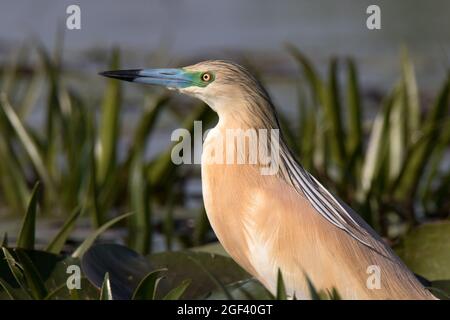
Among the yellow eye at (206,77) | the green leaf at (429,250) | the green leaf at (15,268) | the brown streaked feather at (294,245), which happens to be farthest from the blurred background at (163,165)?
the yellow eye at (206,77)

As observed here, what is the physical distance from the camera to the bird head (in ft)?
9.71

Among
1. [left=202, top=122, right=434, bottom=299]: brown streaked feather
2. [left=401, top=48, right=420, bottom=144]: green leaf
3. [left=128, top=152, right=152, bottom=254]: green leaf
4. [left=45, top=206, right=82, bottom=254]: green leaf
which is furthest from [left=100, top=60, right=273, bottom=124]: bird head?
[left=401, top=48, right=420, bottom=144]: green leaf

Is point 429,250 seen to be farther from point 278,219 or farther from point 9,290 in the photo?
point 9,290

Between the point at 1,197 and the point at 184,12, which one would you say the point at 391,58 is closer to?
the point at 184,12

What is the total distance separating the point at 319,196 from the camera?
116 inches

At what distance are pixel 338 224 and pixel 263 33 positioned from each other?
5610 millimetres

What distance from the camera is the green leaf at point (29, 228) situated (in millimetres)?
3148

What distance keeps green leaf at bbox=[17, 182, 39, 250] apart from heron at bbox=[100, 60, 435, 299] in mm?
529

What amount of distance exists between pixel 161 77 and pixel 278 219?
0.53 meters

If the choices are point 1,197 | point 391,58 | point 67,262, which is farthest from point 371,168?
point 391,58

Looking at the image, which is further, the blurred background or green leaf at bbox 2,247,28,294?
the blurred background

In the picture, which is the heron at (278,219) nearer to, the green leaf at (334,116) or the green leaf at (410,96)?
the green leaf at (334,116)

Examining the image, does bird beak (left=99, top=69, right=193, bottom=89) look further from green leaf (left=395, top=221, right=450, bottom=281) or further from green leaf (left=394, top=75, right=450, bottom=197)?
green leaf (left=394, top=75, right=450, bottom=197)

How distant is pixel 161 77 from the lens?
3.04m
